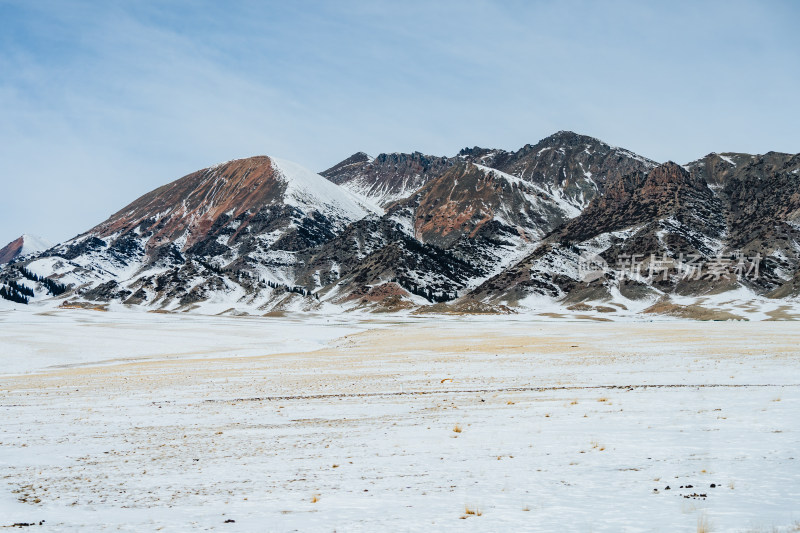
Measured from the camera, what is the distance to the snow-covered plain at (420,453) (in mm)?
10750

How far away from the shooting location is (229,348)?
238 ft

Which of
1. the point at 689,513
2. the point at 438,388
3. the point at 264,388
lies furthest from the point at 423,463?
the point at 264,388

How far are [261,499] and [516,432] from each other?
27.0ft

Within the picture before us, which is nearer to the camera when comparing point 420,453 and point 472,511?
point 472,511

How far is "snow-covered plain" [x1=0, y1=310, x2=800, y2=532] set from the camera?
35.3ft

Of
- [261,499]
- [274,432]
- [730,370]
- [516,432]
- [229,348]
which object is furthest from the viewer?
[229,348]

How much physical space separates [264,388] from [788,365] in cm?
2746

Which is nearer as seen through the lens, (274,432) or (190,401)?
(274,432)

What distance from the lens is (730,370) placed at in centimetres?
3064

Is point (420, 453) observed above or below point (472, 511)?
below

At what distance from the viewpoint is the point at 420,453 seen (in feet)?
51.9

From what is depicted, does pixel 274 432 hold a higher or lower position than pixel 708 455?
lower

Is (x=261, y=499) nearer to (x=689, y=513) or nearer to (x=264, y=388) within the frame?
(x=689, y=513)

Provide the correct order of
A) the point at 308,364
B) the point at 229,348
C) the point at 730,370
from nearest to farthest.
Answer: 1. the point at 730,370
2. the point at 308,364
3. the point at 229,348
